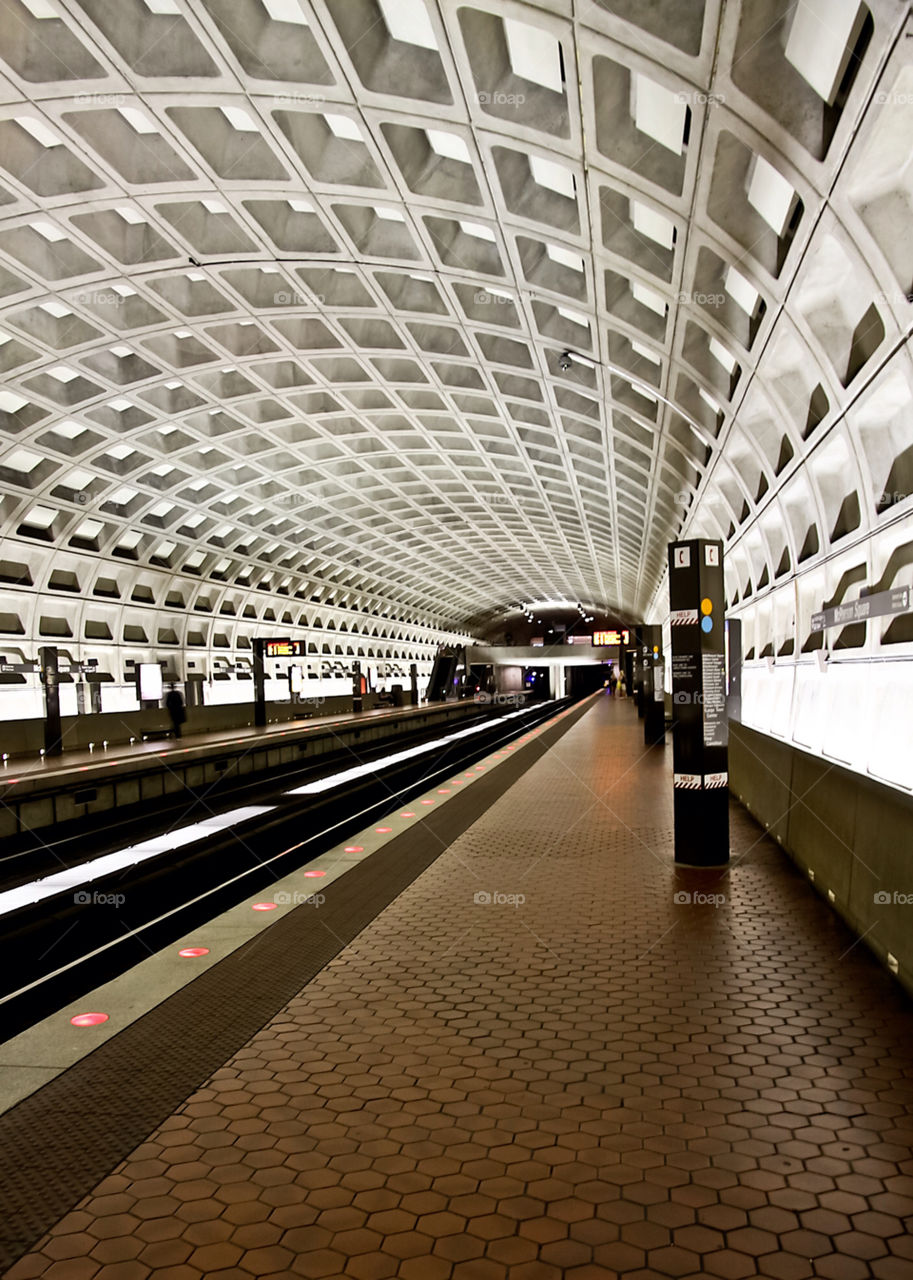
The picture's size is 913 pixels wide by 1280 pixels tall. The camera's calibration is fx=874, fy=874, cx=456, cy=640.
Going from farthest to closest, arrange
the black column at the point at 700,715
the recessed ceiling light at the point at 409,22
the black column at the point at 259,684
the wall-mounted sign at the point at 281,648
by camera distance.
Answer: the wall-mounted sign at the point at 281,648 → the black column at the point at 259,684 → the recessed ceiling light at the point at 409,22 → the black column at the point at 700,715

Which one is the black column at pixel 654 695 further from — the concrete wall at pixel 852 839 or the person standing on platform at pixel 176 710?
the person standing on platform at pixel 176 710

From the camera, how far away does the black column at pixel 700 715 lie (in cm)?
751

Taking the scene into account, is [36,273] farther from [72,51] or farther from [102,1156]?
[102,1156]

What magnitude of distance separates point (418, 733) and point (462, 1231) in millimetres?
33872

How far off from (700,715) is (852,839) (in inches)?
88.5

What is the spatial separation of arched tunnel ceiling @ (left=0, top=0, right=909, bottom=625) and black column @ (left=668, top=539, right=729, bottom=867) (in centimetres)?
251

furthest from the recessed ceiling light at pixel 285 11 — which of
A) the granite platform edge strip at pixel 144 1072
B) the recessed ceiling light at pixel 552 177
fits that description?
the granite platform edge strip at pixel 144 1072

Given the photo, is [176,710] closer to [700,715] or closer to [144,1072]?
[700,715]

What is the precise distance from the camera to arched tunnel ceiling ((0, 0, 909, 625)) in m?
8.06

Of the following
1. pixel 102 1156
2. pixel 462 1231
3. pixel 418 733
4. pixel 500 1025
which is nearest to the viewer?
pixel 462 1231

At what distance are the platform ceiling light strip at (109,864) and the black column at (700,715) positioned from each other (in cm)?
557

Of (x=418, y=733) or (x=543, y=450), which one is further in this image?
(x=418, y=733)

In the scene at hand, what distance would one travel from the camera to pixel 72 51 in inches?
419

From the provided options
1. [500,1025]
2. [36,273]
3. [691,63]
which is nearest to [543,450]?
[36,273]
